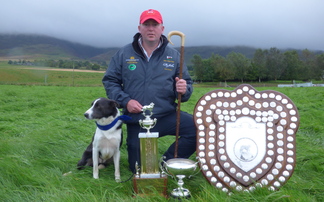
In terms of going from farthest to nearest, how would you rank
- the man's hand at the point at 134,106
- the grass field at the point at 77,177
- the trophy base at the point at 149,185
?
the man's hand at the point at 134,106
the trophy base at the point at 149,185
the grass field at the point at 77,177

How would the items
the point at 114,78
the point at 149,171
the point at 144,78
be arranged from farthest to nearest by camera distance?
the point at 114,78, the point at 144,78, the point at 149,171

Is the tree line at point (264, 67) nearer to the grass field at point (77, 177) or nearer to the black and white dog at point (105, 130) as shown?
the grass field at point (77, 177)

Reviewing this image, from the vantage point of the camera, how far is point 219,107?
3047 mm

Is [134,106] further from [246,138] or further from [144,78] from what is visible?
[246,138]

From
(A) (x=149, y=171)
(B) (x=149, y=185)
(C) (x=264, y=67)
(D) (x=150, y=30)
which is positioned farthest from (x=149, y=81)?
(C) (x=264, y=67)

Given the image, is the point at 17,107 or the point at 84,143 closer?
the point at 84,143

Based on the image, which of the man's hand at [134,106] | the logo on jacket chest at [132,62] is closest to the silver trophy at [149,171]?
the man's hand at [134,106]

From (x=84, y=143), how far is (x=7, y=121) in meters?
3.86

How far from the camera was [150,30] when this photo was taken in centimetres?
380

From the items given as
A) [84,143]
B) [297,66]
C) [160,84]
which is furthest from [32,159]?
[297,66]

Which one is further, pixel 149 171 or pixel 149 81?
pixel 149 81

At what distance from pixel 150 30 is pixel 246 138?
1.89m

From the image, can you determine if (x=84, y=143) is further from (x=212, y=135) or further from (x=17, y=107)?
(x=17, y=107)

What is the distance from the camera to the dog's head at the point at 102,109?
3559 millimetres
